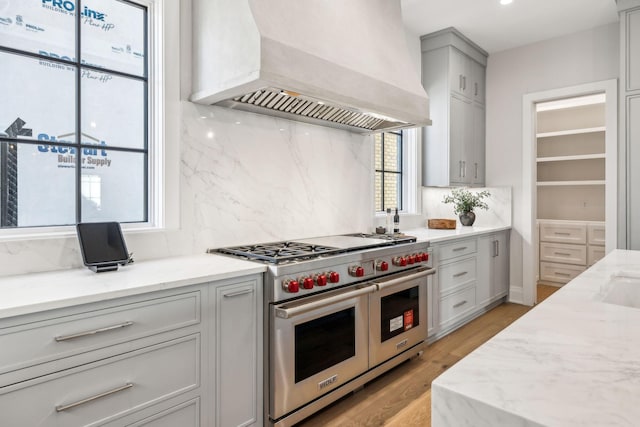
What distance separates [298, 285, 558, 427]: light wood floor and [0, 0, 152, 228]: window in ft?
5.12

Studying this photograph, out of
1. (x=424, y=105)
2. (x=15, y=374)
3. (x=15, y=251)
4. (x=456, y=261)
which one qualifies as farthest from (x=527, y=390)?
(x=456, y=261)

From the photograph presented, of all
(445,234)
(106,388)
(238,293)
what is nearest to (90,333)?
(106,388)

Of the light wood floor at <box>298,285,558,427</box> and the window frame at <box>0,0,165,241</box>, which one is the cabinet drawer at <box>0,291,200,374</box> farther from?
the light wood floor at <box>298,285,558,427</box>

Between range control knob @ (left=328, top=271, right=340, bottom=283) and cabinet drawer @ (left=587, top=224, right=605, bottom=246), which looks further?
cabinet drawer @ (left=587, top=224, right=605, bottom=246)

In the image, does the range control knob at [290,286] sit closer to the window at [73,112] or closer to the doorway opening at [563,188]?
the window at [73,112]

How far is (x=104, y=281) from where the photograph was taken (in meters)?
1.57

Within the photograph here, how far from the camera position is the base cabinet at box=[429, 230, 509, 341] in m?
3.28

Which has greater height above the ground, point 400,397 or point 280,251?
point 280,251

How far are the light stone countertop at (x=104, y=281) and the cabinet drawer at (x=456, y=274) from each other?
6.33 ft

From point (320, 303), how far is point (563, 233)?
4.34 m

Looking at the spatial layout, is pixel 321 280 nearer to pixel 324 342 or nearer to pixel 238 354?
pixel 324 342

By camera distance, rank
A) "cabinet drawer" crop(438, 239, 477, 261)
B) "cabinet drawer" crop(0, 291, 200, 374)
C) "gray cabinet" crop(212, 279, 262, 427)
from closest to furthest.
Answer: "cabinet drawer" crop(0, 291, 200, 374) → "gray cabinet" crop(212, 279, 262, 427) → "cabinet drawer" crop(438, 239, 477, 261)

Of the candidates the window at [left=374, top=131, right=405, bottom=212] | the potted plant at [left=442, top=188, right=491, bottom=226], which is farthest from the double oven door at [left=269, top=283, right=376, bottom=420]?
the potted plant at [left=442, top=188, right=491, bottom=226]

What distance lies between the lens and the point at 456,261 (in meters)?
3.47
